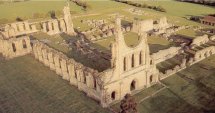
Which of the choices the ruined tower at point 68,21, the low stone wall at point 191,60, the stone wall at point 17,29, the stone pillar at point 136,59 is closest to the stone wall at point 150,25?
the ruined tower at point 68,21

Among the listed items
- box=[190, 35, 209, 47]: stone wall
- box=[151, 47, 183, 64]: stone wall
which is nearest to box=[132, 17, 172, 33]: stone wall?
box=[190, 35, 209, 47]: stone wall

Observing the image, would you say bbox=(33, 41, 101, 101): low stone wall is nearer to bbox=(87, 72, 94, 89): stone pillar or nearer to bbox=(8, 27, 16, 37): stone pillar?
bbox=(87, 72, 94, 89): stone pillar

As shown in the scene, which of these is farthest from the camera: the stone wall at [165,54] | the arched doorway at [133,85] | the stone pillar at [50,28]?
the stone pillar at [50,28]

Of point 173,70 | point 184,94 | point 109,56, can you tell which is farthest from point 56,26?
point 184,94

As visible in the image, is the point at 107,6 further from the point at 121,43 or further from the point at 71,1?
the point at 121,43

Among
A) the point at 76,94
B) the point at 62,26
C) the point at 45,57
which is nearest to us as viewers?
the point at 76,94

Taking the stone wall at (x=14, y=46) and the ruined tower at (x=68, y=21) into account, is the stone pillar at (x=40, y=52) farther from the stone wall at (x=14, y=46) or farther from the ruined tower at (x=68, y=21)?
the ruined tower at (x=68, y=21)

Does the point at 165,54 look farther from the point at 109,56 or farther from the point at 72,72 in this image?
the point at 72,72
